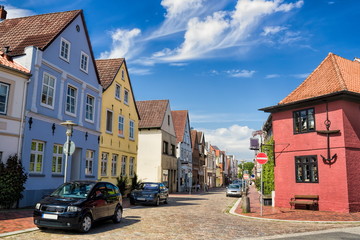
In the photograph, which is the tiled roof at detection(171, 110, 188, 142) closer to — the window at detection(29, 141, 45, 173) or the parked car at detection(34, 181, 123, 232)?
the window at detection(29, 141, 45, 173)

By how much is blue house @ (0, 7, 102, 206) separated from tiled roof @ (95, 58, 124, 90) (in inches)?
99.3

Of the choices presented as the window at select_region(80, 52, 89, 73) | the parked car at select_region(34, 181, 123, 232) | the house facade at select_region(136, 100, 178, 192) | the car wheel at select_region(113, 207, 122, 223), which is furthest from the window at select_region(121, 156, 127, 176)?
the parked car at select_region(34, 181, 123, 232)

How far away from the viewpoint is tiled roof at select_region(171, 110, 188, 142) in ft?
150

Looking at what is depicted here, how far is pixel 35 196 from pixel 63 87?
628cm

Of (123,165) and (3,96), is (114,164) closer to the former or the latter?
(123,165)

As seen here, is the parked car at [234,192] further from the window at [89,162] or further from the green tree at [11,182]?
the green tree at [11,182]

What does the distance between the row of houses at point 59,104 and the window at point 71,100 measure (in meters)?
0.06

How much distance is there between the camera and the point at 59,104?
18.6m

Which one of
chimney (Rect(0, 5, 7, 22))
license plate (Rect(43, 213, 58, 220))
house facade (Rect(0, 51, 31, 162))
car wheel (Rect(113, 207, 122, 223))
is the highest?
chimney (Rect(0, 5, 7, 22))

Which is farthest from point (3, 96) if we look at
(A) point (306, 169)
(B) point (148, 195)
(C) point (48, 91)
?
(A) point (306, 169)

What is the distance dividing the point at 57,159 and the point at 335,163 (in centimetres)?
1501

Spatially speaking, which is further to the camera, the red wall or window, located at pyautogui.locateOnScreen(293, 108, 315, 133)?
window, located at pyautogui.locateOnScreen(293, 108, 315, 133)

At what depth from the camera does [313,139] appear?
61.4 feet

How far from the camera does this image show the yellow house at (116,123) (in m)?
24.7
